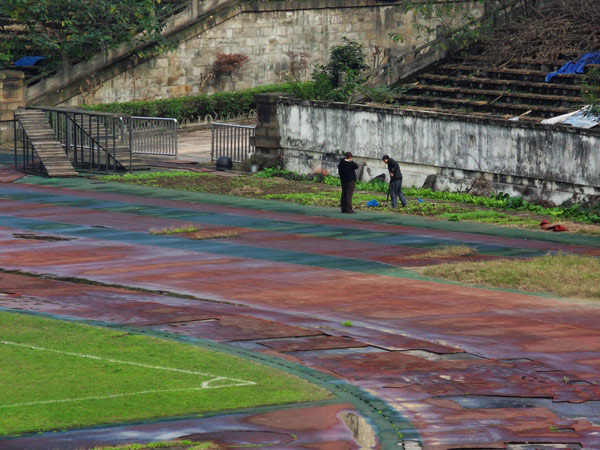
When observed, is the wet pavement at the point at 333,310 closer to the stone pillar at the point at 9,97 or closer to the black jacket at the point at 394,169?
the black jacket at the point at 394,169

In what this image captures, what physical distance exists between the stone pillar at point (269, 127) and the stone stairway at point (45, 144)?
22.3 ft

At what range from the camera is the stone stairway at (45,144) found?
135 ft

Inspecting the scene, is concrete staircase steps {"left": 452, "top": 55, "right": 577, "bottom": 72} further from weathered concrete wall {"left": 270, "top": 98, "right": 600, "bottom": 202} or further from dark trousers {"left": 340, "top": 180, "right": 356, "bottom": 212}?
dark trousers {"left": 340, "top": 180, "right": 356, "bottom": 212}

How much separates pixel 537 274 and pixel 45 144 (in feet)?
76.8

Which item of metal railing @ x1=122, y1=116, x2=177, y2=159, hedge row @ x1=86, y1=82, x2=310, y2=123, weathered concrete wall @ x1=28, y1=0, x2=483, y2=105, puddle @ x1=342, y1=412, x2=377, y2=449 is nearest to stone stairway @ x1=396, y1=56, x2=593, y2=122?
metal railing @ x1=122, y1=116, x2=177, y2=159

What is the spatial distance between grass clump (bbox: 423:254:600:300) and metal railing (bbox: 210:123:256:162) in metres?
19.9

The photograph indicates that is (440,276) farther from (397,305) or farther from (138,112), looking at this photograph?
(138,112)

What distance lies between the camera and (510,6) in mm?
49438

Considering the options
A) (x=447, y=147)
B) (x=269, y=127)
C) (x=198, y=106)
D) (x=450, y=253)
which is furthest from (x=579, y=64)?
(x=198, y=106)

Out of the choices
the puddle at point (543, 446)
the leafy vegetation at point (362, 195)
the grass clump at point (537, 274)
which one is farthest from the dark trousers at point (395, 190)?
the puddle at point (543, 446)

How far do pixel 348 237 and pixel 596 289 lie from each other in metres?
8.46

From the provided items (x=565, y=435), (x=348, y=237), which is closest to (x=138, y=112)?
(x=348, y=237)

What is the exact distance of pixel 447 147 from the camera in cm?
3719

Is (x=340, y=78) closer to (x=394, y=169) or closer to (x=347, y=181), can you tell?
(x=394, y=169)
